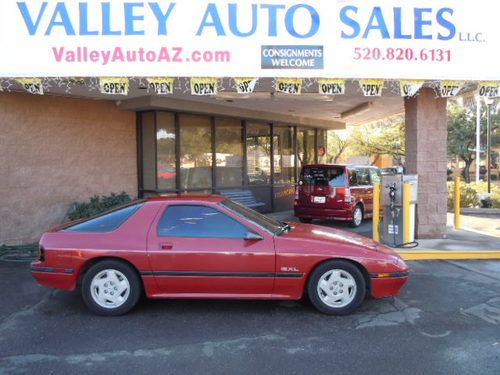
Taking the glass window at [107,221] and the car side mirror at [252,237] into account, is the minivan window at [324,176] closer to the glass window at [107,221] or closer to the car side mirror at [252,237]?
the car side mirror at [252,237]

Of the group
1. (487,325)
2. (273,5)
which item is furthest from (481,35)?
(487,325)

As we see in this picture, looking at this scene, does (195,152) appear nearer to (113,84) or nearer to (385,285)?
(113,84)

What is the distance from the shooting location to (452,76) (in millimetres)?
8047

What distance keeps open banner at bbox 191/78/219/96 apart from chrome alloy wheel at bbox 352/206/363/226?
18.2ft

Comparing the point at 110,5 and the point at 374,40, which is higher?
the point at 110,5

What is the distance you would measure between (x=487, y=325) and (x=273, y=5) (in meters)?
5.64

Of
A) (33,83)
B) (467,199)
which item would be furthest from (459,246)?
(467,199)

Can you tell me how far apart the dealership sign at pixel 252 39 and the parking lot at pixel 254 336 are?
12.3ft

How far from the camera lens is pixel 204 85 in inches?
309

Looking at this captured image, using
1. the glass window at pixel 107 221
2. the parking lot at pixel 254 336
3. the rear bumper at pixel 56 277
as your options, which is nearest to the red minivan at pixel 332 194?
the parking lot at pixel 254 336

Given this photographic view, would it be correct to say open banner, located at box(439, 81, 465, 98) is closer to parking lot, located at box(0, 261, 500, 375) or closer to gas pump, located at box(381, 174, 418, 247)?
gas pump, located at box(381, 174, 418, 247)

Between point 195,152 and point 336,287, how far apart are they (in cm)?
808

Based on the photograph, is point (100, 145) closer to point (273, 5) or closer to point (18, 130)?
point (18, 130)

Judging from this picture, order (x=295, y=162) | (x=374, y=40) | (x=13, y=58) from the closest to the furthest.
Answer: (x=13, y=58), (x=374, y=40), (x=295, y=162)
